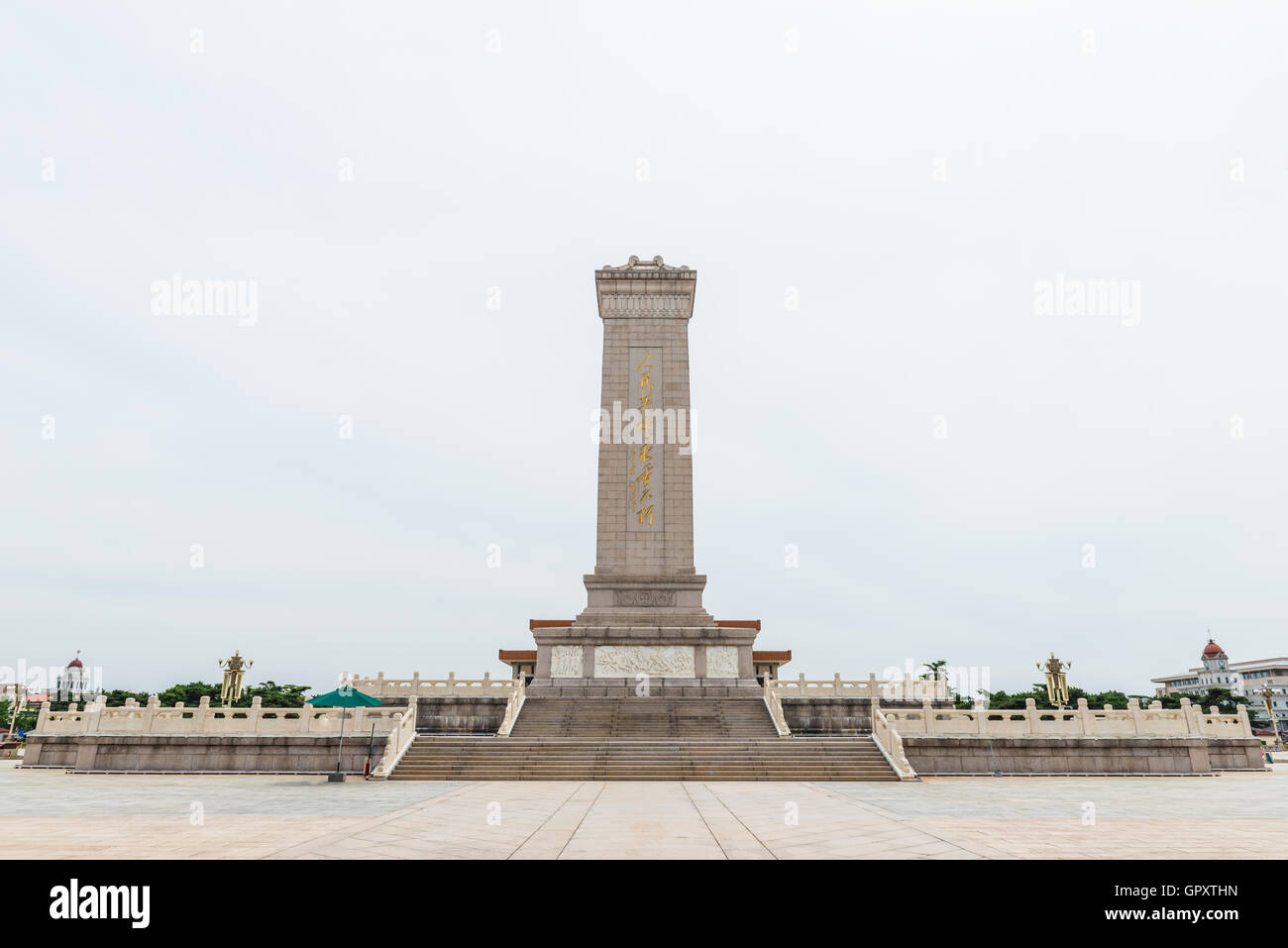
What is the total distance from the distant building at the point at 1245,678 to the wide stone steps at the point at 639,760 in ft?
341

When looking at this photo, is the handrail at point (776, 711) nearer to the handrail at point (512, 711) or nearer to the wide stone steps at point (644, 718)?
the wide stone steps at point (644, 718)

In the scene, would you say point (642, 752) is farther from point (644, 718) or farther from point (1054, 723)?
point (1054, 723)

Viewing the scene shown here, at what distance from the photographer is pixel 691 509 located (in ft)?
110

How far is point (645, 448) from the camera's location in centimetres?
3438

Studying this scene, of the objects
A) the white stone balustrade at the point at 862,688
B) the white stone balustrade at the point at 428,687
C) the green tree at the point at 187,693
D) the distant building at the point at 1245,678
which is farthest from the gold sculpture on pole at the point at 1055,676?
the distant building at the point at 1245,678

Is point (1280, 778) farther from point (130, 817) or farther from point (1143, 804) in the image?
point (130, 817)

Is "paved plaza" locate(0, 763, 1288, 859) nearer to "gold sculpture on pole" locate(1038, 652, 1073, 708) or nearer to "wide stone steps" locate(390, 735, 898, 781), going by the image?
"wide stone steps" locate(390, 735, 898, 781)

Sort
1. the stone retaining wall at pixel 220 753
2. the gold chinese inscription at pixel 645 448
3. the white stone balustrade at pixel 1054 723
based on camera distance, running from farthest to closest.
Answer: the gold chinese inscription at pixel 645 448 < the white stone balustrade at pixel 1054 723 < the stone retaining wall at pixel 220 753

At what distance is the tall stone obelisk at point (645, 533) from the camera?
96.0 ft

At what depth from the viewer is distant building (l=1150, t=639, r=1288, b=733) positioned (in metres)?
99.8

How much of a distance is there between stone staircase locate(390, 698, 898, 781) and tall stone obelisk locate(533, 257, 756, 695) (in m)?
4.30
